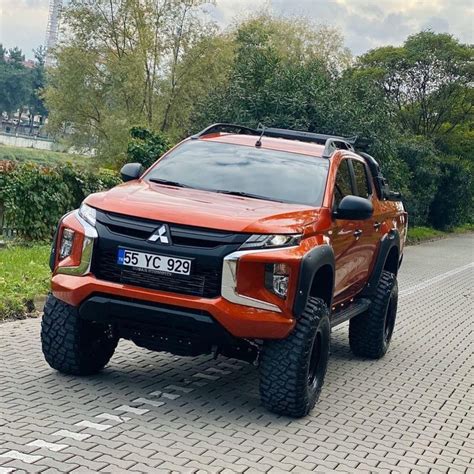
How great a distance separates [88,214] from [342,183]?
8.12 feet

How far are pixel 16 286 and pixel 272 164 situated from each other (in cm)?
397


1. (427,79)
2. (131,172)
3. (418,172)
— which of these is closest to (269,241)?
(131,172)

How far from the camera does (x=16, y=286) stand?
33.4ft

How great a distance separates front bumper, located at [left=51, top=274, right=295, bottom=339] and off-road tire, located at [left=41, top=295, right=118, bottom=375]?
0.42 m

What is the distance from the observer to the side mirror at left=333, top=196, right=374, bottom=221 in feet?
23.0

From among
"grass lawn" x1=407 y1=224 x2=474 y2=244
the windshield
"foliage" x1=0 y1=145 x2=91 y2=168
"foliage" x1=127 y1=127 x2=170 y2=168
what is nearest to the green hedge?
"foliage" x1=0 y1=145 x2=91 y2=168

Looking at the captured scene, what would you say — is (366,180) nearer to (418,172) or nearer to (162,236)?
(162,236)

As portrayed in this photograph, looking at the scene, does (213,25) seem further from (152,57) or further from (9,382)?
(9,382)

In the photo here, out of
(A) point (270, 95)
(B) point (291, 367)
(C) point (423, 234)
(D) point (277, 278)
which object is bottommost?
(C) point (423, 234)

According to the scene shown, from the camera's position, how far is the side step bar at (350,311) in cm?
767

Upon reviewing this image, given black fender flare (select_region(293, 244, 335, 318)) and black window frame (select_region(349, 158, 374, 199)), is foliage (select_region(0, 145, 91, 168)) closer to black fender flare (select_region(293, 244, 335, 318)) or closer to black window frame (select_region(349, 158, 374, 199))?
black window frame (select_region(349, 158, 374, 199))

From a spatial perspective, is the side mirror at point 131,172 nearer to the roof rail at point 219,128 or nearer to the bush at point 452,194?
the roof rail at point 219,128

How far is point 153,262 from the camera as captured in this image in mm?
6004

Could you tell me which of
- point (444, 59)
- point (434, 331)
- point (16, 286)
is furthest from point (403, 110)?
point (16, 286)
